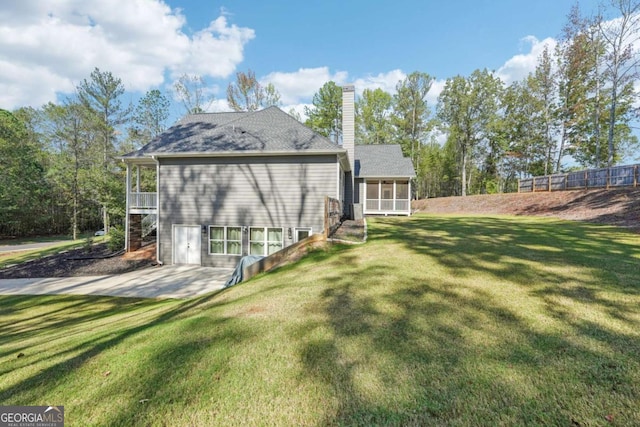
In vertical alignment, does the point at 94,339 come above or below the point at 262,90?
below

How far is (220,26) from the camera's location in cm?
1380

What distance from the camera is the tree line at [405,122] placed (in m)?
20.1

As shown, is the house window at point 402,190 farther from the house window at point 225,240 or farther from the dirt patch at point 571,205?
the house window at point 225,240

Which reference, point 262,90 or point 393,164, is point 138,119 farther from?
point 393,164

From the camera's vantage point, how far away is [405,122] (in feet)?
106

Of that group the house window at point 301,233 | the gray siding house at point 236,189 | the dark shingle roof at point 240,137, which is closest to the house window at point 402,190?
the gray siding house at point 236,189

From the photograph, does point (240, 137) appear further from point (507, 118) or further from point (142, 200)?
point (507, 118)

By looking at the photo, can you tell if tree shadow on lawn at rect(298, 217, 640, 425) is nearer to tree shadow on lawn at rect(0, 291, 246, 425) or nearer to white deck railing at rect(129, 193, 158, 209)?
tree shadow on lawn at rect(0, 291, 246, 425)

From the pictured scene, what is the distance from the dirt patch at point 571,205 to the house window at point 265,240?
1187cm

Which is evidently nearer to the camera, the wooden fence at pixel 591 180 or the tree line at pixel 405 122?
the wooden fence at pixel 591 180

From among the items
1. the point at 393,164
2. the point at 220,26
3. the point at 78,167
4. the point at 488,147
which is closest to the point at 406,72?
the point at 488,147

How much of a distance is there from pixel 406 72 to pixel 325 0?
2152 cm

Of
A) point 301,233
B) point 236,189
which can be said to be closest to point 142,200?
point 236,189

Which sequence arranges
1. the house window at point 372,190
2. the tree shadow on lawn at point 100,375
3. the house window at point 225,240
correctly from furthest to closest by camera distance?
1. the house window at point 372,190
2. the house window at point 225,240
3. the tree shadow on lawn at point 100,375
